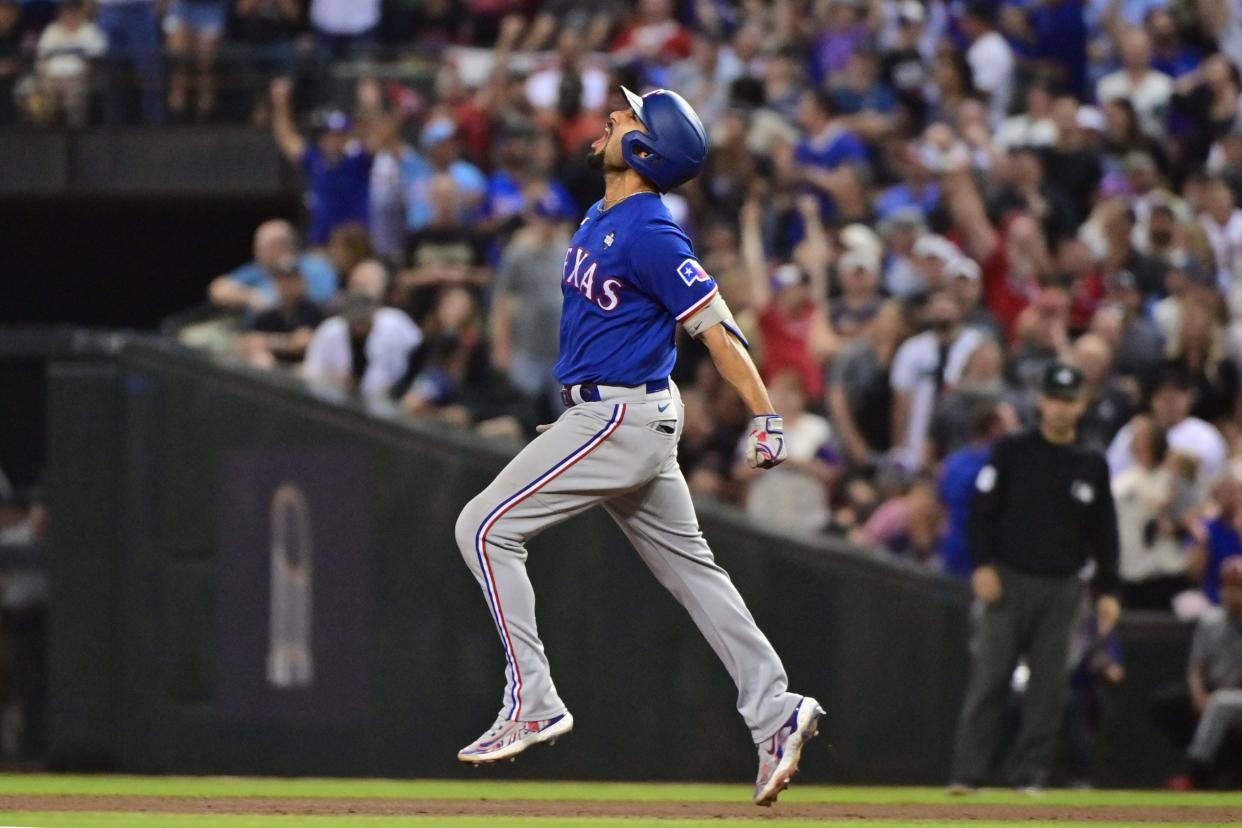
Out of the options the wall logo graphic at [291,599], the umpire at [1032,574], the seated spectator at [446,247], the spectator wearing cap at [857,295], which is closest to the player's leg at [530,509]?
the umpire at [1032,574]

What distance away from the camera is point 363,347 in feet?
41.6

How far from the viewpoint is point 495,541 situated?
7.49 metres

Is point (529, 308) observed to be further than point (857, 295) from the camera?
No

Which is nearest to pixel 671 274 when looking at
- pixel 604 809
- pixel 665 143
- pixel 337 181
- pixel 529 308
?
pixel 665 143

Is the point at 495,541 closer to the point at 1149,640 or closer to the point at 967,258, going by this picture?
the point at 1149,640

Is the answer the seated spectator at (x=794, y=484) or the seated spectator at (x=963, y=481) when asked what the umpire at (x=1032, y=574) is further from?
the seated spectator at (x=794, y=484)

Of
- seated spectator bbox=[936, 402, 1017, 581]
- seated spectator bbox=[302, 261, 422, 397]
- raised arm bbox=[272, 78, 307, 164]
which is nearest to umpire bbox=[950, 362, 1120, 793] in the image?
seated spectator bbox=[936, 402, 1017, 581]

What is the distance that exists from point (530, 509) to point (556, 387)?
5270 mm

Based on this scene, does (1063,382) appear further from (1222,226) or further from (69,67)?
(69,67)

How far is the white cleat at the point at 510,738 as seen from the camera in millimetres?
7379

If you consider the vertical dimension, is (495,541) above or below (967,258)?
below

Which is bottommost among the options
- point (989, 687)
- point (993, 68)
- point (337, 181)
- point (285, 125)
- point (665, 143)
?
point (989, 687)

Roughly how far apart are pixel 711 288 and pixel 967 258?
7.34m

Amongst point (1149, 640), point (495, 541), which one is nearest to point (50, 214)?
point (1149, 640)
